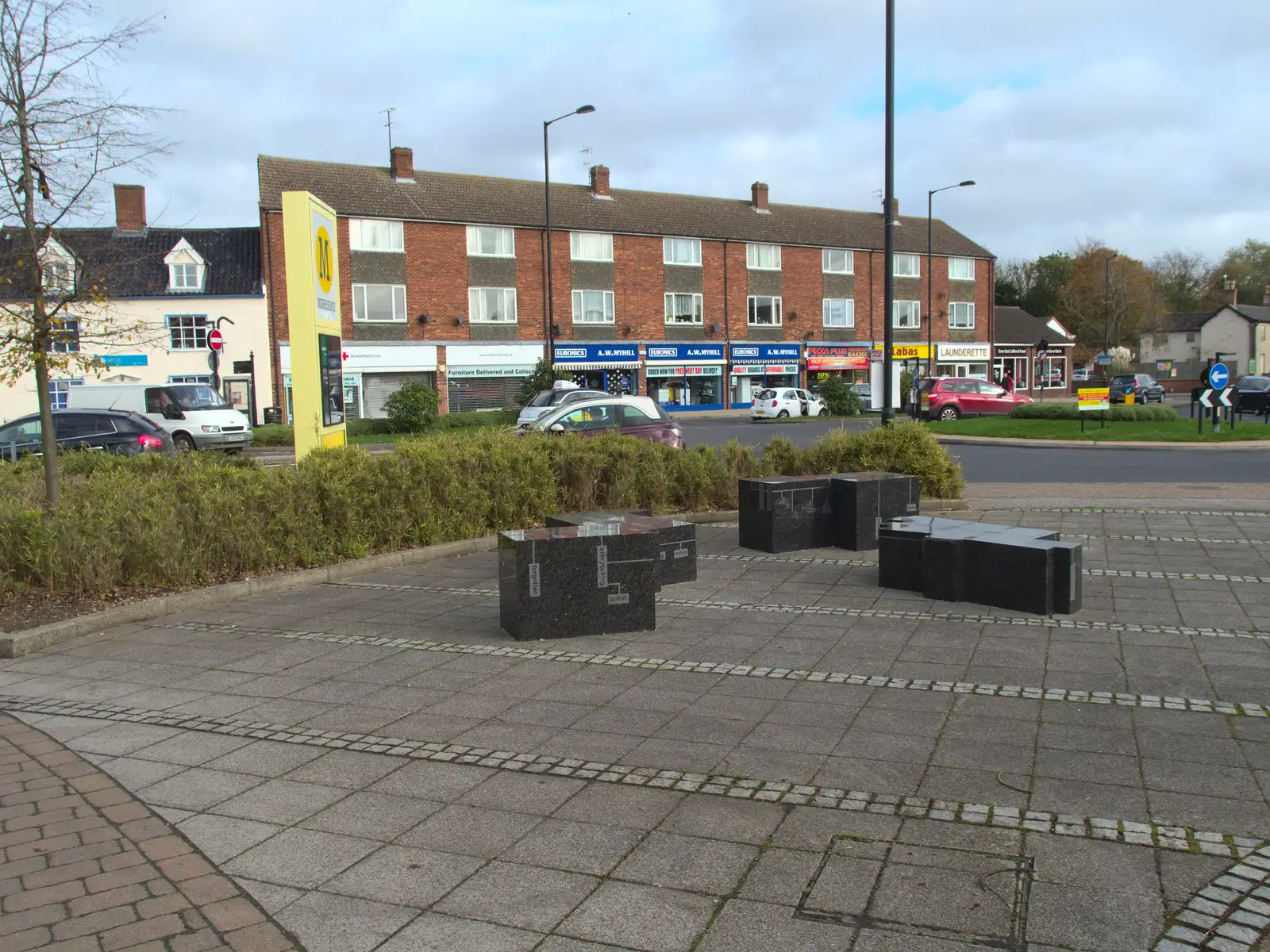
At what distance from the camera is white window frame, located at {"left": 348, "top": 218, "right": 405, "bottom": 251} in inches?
1673

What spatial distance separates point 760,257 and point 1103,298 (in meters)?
45.2

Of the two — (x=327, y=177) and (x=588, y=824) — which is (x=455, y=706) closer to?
(x=588, y=824)

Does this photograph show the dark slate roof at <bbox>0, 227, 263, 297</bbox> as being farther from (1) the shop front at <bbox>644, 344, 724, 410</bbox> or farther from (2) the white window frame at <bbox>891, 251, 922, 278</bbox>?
(2) the white window frame at <bbox>891, 251, 922, 278</bbox>

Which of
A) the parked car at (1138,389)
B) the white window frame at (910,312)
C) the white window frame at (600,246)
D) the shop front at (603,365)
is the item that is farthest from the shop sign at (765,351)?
the parked car at (1138,389)

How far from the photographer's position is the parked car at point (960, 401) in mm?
36719

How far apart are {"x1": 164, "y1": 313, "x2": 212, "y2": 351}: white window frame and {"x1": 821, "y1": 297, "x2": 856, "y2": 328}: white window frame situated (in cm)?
3103

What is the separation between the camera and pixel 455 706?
5.54 metres

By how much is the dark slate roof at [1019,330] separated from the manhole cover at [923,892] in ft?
212

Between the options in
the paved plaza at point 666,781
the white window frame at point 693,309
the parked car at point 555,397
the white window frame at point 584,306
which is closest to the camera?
the paved plaza at point 666,781

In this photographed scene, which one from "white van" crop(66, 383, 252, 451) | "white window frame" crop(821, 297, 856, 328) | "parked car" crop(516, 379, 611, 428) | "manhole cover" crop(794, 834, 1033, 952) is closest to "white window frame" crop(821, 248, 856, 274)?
"white window frame" crop(821, 297, 856, 328)

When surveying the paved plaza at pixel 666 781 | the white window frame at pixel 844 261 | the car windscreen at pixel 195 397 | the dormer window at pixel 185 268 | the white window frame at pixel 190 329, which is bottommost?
the paved plaza at pixel 666 781

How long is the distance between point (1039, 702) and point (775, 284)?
4999cm

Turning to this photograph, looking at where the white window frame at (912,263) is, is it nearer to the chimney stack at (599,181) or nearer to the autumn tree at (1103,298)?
the chimney stack at (599,181)

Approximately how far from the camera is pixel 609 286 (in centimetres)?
4869
